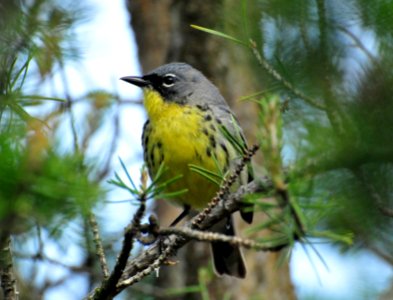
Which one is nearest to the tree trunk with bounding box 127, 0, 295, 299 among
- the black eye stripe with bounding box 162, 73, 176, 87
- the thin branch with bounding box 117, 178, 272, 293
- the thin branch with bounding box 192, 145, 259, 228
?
the black eye stripe with bounding box 162, 73, 176, 87

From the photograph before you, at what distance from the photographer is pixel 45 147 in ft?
5.98

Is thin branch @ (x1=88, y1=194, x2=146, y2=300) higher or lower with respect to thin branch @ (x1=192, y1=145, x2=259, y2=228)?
lower

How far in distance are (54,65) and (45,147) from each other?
10.6ft

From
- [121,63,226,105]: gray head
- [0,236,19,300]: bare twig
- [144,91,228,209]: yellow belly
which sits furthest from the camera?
[121,63,226,105]: gray head

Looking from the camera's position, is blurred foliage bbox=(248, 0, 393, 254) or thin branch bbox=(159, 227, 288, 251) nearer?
thin branch bbox=(159, 227, 288, 251)

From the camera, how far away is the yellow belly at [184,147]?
4.59 meters

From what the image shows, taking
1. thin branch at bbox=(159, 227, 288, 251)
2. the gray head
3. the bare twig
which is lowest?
thin branch at bbox=(159, 227, 288, 251)

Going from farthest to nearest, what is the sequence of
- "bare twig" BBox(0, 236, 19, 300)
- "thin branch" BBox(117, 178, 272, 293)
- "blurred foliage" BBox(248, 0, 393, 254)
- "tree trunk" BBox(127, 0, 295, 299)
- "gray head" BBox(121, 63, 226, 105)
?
"tree trunk" BBox(127, 0, 295, 299)
"gray head" BBox(121, 63, 226, 105)
"thin branch" BBox(117, 178, 272, 293)
"bare twig" BBox(0, 236, 19, 300)
"blurred foliage" BBox(248, 0, 393, 254)

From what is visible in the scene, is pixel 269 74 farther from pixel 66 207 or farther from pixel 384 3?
pixel 66 207

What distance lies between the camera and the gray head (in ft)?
16.9

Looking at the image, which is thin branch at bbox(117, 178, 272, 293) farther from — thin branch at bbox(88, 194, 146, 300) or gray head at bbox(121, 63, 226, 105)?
gray head at bbox(121, 63, 226, 105)

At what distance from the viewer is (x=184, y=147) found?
461 cm

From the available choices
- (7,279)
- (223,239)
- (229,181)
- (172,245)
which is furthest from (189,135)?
(223,239)

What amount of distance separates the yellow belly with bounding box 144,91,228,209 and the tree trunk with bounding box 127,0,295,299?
3.53 ft
